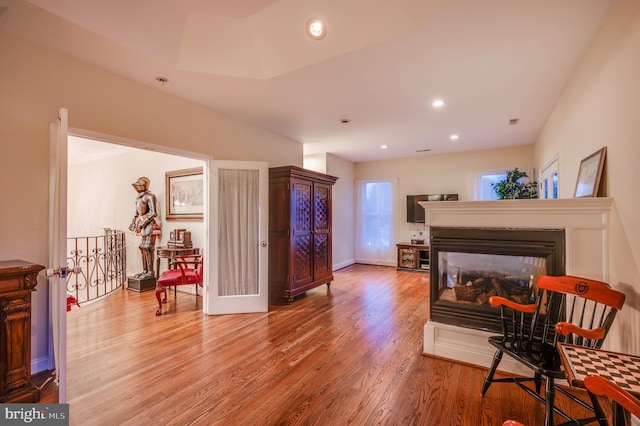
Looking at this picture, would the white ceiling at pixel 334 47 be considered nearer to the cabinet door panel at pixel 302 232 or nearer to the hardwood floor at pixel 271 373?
the cabinet door panel at pixel 302 232

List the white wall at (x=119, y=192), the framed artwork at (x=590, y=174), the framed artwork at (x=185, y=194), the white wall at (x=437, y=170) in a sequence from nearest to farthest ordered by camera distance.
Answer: the framed artwork at (x=590, y=174)
the framed artwork at (x=185, y=194)
the white wall at (x=119, y=192)
the white wall at (x=437, y=170)

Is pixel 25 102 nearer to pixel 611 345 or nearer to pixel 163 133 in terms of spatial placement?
pixel 163 133

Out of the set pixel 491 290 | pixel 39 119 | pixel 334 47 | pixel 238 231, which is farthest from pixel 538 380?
pixel 39 119

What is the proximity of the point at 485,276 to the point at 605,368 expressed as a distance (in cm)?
125

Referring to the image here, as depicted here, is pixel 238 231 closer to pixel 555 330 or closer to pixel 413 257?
pixel 555 330

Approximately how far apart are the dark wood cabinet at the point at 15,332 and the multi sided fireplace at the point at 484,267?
2982 mm

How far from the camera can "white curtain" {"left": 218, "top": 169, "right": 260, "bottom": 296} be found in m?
3.70

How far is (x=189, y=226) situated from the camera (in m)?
4.74

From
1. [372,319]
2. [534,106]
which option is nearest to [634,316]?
[372,319]

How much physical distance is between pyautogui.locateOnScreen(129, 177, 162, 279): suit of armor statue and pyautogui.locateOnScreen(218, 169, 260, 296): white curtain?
189 cm

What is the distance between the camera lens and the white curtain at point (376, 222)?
6.93 metres

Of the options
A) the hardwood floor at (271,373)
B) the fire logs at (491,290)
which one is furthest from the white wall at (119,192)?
the fire logs at (491,290)

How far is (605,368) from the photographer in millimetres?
1187

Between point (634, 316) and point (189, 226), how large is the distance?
508 centimetres
